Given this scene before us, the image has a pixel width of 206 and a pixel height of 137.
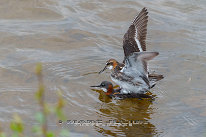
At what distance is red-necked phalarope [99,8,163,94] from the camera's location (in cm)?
706

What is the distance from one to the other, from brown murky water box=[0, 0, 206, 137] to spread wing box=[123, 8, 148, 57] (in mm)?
655

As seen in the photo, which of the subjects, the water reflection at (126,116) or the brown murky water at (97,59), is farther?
the brown murky water at (97,59)

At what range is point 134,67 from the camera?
7.29 metres

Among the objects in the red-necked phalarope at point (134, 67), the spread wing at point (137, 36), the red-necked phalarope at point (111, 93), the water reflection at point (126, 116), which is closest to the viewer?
the water reflection at point (126, 116)

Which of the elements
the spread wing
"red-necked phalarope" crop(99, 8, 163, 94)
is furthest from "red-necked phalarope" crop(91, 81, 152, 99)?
the spread wing

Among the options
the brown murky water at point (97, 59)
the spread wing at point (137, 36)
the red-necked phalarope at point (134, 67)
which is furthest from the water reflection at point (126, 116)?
the spread wing at point (137, 36)

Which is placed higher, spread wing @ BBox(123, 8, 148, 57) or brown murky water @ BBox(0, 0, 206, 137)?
spread wing @ BBox(123, 8, 148, 57)

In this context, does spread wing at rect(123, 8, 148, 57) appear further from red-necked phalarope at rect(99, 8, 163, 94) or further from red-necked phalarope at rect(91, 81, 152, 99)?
red-necked phalarope at rect(91, 81, 152, 99)

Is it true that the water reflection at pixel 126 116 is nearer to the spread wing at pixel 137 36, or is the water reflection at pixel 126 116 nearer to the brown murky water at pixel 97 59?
the brown murky water at pixel 97 59

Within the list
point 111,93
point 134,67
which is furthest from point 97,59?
point 134,67

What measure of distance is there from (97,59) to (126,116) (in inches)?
91.6

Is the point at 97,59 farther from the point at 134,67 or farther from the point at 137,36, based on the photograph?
the point at 134,67

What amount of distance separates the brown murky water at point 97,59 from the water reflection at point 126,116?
17 mm

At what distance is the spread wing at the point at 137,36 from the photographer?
8240mm
